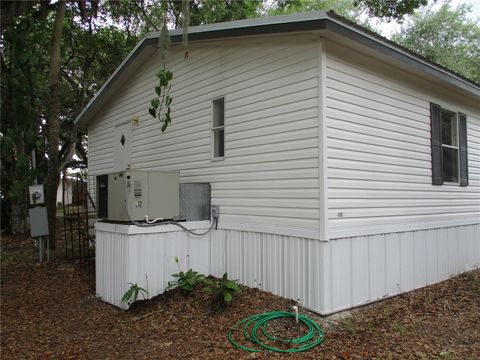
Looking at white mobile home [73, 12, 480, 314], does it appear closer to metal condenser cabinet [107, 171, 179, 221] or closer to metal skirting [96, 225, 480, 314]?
metal skirting [96, 225, 480, 314]

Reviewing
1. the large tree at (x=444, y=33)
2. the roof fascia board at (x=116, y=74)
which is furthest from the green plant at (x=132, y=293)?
the large tree at (x=444, y=33)

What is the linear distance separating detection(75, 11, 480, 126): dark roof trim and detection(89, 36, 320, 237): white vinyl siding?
30 centimetres

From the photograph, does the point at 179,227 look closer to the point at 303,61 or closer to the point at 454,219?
the point at 303,61

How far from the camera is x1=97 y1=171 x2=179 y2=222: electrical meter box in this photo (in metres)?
6.11

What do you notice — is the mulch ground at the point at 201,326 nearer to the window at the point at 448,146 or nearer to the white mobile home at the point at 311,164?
the white mobile home at the point at 311,164

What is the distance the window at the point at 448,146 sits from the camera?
25.1 feet

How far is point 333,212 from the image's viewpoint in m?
5.41

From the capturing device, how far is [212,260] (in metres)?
6.96

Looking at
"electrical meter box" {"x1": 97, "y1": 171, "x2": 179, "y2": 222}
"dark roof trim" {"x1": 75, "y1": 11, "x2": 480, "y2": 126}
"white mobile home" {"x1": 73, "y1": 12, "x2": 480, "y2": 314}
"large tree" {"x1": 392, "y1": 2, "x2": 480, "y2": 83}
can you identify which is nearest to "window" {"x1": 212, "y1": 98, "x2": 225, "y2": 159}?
"white mobile home" {"x1": 73, "y1": 12, "x2": 480, "y2": 314}

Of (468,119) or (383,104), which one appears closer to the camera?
(383,104)

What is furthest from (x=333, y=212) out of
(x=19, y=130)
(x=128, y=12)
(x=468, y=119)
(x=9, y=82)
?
(x=128, y=12)

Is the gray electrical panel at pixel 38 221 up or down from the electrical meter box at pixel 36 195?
down

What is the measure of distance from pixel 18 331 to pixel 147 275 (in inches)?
70.0

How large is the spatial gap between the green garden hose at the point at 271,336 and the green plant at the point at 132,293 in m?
1.64
